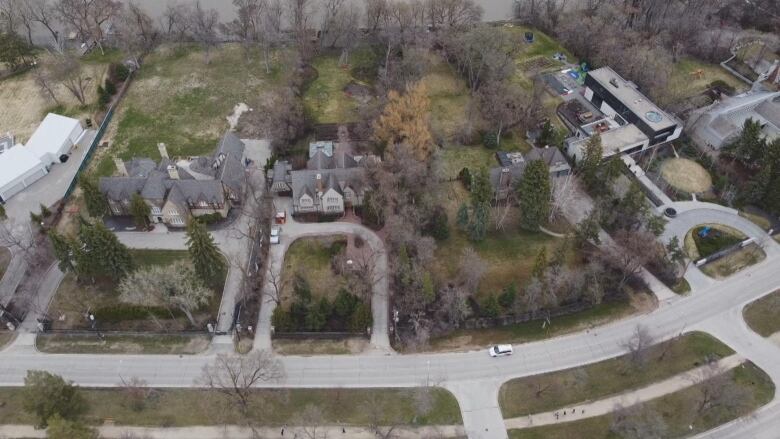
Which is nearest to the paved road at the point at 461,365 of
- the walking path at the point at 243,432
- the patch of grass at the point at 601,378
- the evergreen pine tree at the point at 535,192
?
the patch of grass at the point at 601,378

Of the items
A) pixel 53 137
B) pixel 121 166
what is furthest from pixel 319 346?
pixel 53 137

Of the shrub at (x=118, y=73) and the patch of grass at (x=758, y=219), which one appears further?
the shrub at (x=118, y=73)

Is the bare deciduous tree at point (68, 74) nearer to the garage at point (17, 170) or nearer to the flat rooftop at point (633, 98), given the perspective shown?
the garage at point (17, 170)

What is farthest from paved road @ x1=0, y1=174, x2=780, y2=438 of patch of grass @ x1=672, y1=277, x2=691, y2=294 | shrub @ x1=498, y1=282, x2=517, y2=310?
shrub @ x1=498, y1=282, x2=517, y2=310

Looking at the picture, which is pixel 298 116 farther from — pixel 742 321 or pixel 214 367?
pixel 742 321

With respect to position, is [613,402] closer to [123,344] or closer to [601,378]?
[601,378]

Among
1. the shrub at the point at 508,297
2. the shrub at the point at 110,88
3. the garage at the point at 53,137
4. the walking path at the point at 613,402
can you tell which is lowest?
the walking path at the point at 613,402
